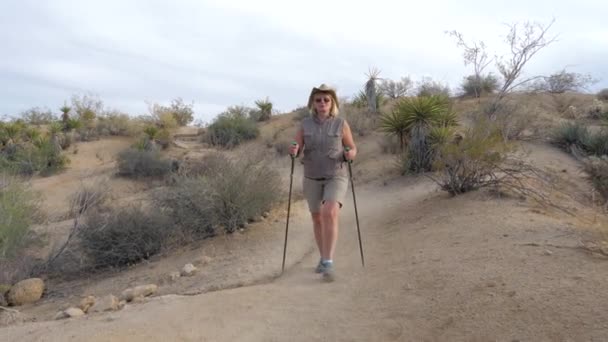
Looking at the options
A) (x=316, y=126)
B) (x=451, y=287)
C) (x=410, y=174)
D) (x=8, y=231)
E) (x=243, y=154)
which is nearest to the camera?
(x=451, y=287)

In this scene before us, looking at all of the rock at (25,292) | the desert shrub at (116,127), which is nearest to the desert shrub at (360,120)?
the desert shrub at (116,127)

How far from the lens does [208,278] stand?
635 centimetres

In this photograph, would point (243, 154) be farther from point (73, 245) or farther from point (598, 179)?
point (598, 179)

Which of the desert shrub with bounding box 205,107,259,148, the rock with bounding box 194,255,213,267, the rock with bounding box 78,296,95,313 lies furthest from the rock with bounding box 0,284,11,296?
the desert shrub with bounding box 205,107,259,148

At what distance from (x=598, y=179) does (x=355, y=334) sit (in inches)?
280

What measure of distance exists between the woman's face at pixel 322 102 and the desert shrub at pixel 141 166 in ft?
52.3

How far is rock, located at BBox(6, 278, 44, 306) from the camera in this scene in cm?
710

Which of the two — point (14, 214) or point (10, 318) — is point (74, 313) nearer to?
point (10, 318)

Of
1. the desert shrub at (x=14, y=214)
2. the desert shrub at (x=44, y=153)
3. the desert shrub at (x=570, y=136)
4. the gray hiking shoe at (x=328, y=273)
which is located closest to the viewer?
the gray hiking shoe at (x=328, y=273)

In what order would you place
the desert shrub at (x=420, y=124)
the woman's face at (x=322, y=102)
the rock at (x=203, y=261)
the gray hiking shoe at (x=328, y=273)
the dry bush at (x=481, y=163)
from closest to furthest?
1. the gray hiking shoe at (x=328, y=273)
2. the woman's face at (x=322, y=102)
3. the rock at (x=203, y=261)
4. the dry bush at (x=481, y=163)
5. the desert shrub at (x=420, y=124)

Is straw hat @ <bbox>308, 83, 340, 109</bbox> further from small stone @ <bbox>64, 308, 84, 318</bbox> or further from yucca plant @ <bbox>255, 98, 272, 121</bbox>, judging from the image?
yucca plant @ <bbox>255, 98, 272, 121</bbox>

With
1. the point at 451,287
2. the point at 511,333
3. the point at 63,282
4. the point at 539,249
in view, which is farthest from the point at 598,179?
the point at 63,282

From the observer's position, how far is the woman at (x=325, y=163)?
539 centimetres

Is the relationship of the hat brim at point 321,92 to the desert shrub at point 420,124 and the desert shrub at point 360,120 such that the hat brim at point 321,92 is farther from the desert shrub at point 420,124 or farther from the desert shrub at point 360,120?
the desert shrub at point 360,120
